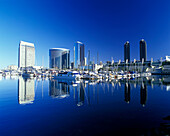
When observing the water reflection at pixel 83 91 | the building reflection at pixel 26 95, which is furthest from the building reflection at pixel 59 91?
the building reflection at pixel 26 95

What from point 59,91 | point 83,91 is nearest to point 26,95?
point 59,91

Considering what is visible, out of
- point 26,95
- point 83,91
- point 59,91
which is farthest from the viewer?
point 59,91

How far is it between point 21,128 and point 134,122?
30.5 ft

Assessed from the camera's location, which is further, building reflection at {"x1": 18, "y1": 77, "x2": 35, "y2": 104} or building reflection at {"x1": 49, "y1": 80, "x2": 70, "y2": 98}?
building reflection at {"x1": 49, "y1": 80, "x2": 70, "y2": 98}

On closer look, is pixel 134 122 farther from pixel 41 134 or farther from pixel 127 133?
pixel 41 134

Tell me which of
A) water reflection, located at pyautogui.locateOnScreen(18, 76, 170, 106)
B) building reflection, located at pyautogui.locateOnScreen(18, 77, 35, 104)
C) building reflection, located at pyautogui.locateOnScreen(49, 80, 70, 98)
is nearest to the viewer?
building reflection, located at pyautogui.locateOnScreen(18, 77, 35, 104)

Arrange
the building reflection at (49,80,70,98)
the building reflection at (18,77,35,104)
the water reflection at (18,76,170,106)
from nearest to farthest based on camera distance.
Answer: the building reflection at (18,77,35,104), the water reflection at (18,76,170,106), the building reflection at (49,80,70,98)

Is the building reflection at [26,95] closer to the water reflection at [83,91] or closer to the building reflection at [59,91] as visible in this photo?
the water reflection at [83,91]

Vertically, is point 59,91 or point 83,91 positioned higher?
point 83,91

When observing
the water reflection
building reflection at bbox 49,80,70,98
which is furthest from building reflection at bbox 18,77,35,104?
building reflection at bbox 49,80,70,98

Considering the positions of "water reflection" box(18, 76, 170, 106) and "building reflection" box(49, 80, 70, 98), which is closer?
"water reflection" box(18, 76, 170, 106)

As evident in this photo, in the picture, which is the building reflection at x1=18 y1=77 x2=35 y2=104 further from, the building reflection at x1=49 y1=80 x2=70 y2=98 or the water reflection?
the building reflection at x1=49 y1=80 x2=70 y2=98

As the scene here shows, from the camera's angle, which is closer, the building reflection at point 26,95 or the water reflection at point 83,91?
the building reflection at point 26,95

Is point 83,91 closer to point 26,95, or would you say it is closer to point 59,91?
point 59,91
